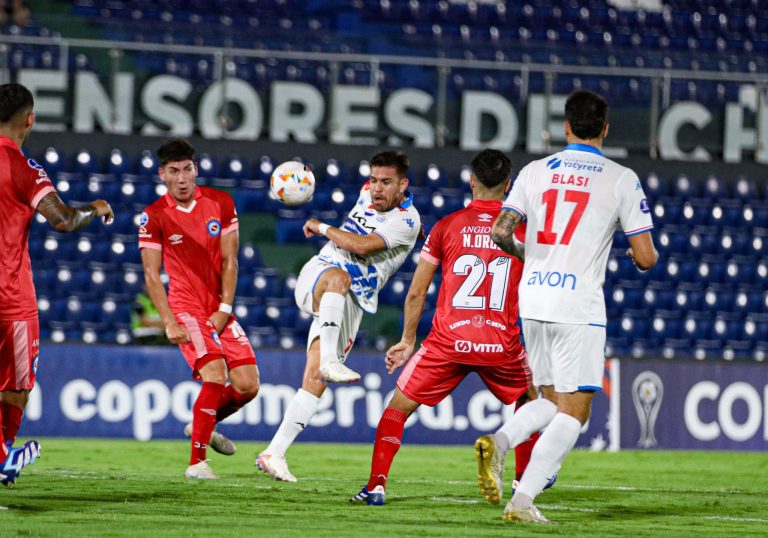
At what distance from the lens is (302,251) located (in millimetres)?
17531

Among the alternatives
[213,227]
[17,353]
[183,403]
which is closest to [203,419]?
[213,227]

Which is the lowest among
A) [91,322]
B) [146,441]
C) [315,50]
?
[146,441]

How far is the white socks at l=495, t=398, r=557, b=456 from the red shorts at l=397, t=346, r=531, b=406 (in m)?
0.33

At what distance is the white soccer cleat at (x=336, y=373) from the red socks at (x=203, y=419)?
861 millimetres

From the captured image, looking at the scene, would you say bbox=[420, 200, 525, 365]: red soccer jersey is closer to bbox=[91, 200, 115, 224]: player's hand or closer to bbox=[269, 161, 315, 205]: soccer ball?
bbox=[269, 161, 315, 205]: soccer ball

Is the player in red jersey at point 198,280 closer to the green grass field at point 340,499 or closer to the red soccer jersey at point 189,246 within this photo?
the red soccer jersey at point 189,246

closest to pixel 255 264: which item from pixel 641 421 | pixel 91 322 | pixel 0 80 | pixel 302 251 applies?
pixel 302 251

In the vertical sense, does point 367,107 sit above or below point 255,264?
above

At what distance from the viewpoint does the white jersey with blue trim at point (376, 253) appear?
825cm

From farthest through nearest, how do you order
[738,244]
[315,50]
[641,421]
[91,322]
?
[315,50]
[738,244]
[91,322]
[641,421]

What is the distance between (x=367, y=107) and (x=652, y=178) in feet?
13.8

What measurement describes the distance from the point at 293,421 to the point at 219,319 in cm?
92

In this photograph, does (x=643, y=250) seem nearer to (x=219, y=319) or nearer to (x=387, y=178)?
(x=387, y=178)

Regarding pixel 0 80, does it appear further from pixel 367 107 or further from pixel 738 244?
pixel 738 244
